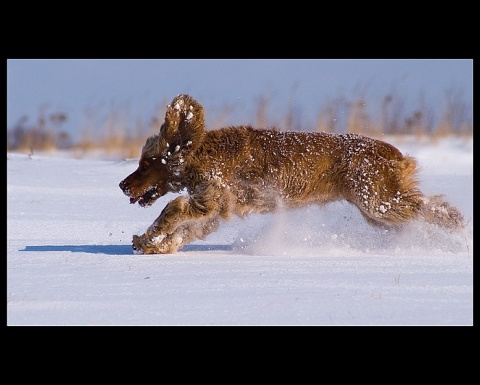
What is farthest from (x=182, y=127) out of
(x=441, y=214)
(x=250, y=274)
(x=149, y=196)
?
(x=441, y=214)

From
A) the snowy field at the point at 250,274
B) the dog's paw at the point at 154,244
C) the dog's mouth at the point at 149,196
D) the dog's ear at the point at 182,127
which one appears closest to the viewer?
the snowy field at the point at 250,274

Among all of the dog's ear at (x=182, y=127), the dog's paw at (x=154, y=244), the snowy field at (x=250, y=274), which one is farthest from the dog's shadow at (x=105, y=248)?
the dog's ear at (x=182, y=127)

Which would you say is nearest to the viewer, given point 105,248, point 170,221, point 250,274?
point 250,274

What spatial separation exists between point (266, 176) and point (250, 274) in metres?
2.03

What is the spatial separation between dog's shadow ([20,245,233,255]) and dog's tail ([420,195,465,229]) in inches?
74.3

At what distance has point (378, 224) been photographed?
740 cm

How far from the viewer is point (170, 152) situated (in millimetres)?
7484

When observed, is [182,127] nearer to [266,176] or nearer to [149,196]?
[149,196]

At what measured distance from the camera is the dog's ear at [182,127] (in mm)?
7418

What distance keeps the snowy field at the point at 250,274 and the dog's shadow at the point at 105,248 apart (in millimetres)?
13

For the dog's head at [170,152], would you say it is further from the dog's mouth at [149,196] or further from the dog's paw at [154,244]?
the dog's paw at [154,244]

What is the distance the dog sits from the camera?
23.6 ft
